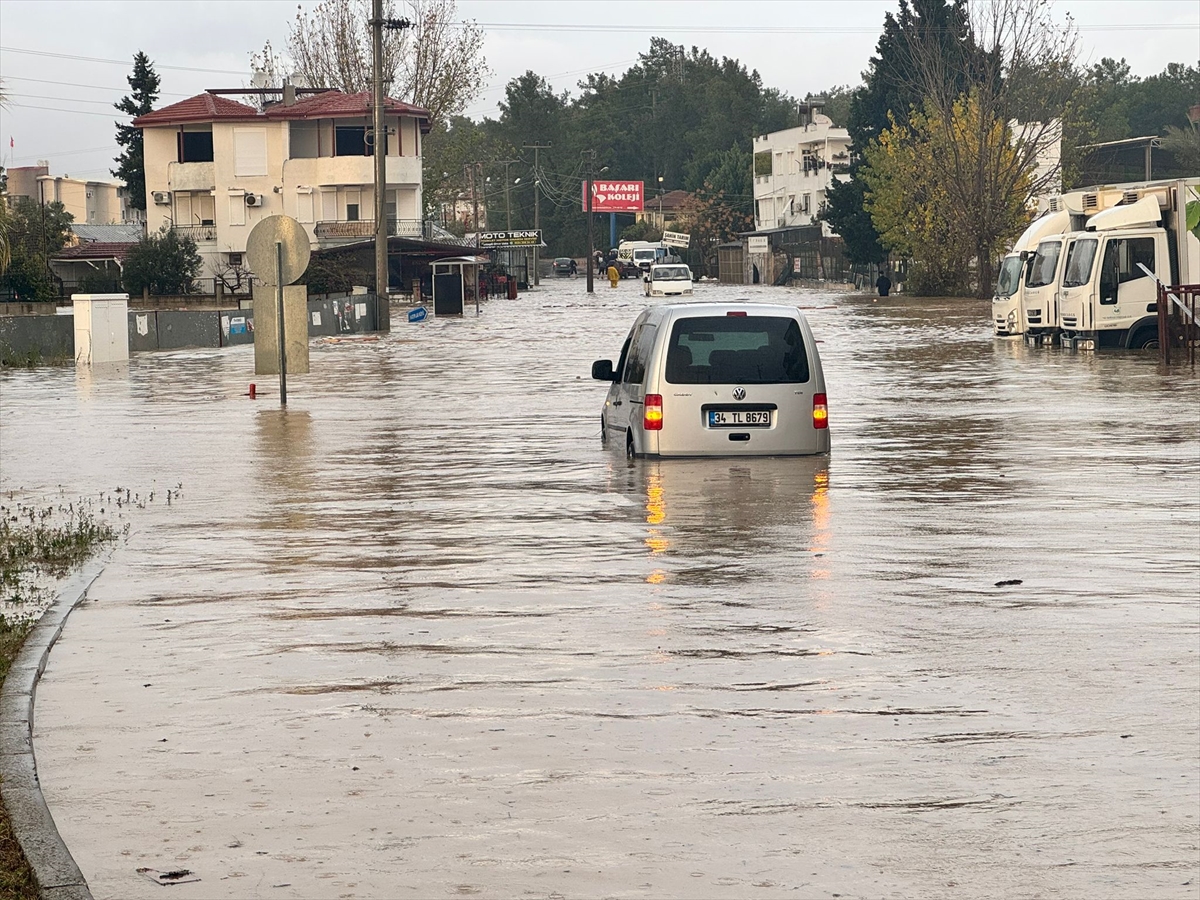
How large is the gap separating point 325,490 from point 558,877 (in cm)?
1186

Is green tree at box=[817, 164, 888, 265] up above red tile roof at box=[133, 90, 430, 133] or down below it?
below

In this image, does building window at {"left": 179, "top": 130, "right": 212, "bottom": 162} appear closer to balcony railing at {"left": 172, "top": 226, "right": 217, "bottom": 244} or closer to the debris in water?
balcony railing at {"left": 172, "top": 226, "right": 217, "bottom": 244}

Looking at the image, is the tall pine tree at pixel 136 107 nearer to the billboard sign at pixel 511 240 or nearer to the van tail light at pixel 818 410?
the billboard sign at pixel 511 240

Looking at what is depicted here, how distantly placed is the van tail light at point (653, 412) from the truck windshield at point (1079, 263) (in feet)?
79.5

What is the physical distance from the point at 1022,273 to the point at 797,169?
313 feet

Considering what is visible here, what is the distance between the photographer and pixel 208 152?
97.5 metres

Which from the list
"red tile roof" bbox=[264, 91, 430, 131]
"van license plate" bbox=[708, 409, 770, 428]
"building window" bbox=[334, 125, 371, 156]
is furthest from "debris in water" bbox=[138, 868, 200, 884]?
"building window" bbox=[334, 125, 371, 156]

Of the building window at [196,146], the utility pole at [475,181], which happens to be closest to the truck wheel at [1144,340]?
the building window at [196,146]

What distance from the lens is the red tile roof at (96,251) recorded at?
9828 centimetres

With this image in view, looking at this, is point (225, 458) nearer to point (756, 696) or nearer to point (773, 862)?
point (756, 696)

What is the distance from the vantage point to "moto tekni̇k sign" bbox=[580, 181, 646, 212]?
16188cm

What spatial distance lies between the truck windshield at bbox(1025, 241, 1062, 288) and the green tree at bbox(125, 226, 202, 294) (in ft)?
152

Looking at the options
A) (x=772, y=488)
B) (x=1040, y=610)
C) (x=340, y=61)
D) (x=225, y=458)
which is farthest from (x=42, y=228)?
(x=1040, y=610)

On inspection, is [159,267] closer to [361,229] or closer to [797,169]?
[361,229]
